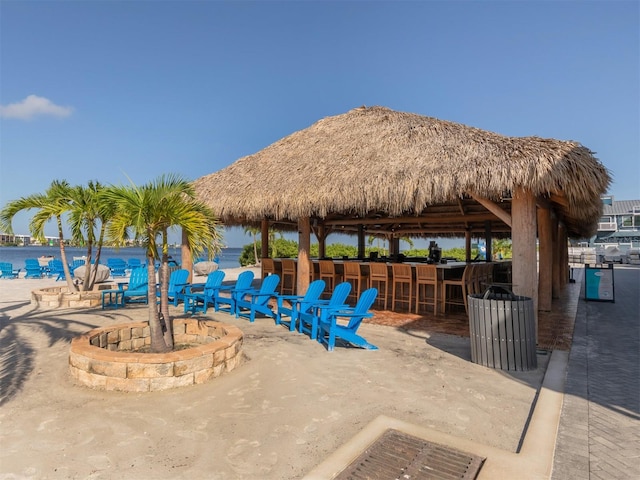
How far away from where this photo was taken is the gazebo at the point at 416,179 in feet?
17.5

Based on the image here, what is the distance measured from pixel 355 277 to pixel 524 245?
161 inches

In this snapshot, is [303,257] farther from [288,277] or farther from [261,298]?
[261,298]

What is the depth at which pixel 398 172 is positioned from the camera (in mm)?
6621

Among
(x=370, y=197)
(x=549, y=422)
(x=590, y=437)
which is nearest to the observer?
(x=590, y=437)

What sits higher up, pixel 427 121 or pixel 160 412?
pixel 427 121

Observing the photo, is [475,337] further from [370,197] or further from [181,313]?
[181,313]

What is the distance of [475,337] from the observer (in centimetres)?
438

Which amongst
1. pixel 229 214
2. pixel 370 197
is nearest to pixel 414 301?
pixel 370 197

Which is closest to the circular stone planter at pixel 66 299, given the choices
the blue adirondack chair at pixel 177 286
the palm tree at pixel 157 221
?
the blue adirondack chair at pixel 177 286

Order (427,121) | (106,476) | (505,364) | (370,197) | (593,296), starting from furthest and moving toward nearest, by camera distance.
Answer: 1. (593,296)
2. (427,121)
3. (370,197)
4. (505,364)
5. (106,476)

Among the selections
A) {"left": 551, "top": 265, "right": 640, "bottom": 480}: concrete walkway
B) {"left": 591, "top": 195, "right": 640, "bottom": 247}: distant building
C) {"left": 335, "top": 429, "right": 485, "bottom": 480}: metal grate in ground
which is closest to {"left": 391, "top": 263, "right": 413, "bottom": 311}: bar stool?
{"left": 551, "top": 265, "right": 640, "bottom": 480}: concrete walkway

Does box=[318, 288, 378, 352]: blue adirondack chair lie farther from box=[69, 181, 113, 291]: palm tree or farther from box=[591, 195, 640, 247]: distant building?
box=[591, 195, 640, 247]: distant building

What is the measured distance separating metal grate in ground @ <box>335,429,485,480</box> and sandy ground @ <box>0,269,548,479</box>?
0.83 feet

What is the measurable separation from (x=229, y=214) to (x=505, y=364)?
6491 mm
